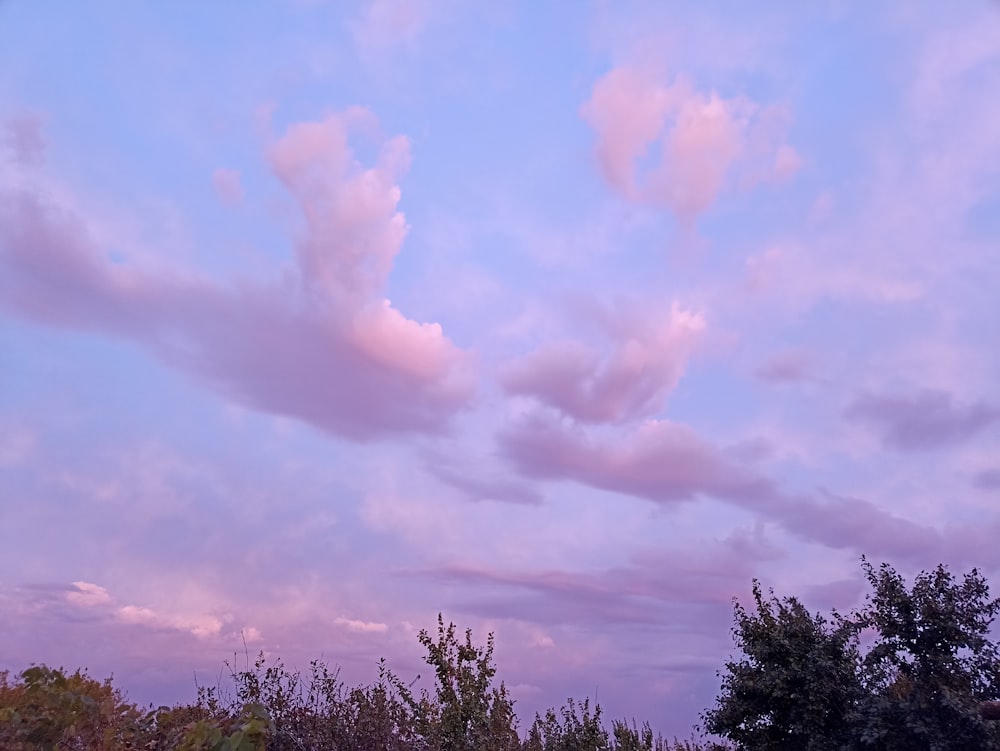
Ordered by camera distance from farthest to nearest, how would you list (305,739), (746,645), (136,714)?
(746,645), (305,739), (136,714)

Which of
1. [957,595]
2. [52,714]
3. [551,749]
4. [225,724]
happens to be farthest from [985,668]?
[52,714]

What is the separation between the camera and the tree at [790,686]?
78.4ft

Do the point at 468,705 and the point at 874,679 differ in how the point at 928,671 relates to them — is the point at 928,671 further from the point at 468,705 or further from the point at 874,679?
the point at 468,705

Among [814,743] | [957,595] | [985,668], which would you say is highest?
[957,595]

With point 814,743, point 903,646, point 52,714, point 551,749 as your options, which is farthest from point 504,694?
point 52,714

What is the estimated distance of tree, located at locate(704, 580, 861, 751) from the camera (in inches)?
941

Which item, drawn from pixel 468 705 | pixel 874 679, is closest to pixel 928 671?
pixel 874 679

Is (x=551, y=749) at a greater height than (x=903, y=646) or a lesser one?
lesser

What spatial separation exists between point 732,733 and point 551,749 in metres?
6.76

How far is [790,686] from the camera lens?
973 inches

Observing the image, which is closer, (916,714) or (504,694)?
(504,694)

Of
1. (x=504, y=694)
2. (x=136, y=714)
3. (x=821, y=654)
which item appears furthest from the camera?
(x=821, y=654)

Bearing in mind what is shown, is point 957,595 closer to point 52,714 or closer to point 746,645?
point 746,645

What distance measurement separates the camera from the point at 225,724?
9.61m
